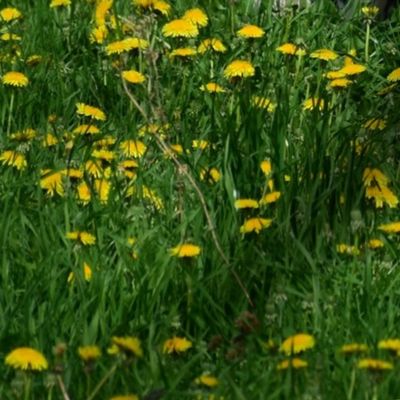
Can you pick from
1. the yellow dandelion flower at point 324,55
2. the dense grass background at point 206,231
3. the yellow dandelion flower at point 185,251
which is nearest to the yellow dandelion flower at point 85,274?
the dense grass background at point 206,231

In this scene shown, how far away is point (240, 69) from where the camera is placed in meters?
3.95

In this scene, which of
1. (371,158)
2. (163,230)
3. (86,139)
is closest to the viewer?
(163,230)

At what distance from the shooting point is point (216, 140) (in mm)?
3812

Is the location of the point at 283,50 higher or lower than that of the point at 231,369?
higher

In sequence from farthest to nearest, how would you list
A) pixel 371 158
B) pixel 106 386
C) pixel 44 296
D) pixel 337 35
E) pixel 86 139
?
pixel 337 35 → pixel 86 139 → pixel 371 158 → pixel 44 296 → pixel 106 386

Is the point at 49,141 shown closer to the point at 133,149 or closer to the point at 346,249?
the point at 133,149

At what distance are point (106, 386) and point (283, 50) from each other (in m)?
1.85

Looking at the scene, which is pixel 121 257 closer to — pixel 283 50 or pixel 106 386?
pixel 106 386

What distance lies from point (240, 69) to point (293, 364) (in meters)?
1.61

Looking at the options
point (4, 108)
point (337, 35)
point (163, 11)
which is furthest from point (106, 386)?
point (337, 35)

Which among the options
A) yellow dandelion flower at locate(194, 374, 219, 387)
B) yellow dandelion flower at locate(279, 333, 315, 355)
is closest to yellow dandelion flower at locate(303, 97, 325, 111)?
yellow dandelion flower at locate(279, 333, 315, 355)

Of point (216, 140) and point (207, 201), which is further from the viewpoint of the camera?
point (216, 140)

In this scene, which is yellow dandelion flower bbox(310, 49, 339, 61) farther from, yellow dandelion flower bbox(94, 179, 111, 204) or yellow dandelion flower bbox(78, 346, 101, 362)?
yellow dandelion flower bbox(78, 346, 101, 362)

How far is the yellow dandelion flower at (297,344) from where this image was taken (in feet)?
8.39
